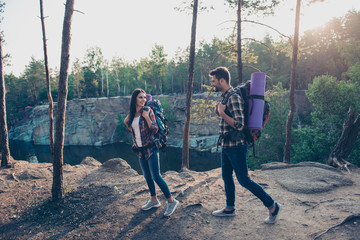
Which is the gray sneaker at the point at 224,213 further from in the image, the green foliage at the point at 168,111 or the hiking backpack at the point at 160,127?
the green foliage at the point at 168,111

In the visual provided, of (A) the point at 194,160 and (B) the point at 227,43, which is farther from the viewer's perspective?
(A) the point at 194,160

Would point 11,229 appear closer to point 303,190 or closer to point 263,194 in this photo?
point 263,194

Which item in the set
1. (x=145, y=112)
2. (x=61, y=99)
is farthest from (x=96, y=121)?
(x=145, y=112)

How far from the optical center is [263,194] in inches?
113

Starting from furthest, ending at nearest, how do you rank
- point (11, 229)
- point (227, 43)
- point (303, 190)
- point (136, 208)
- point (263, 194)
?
point (227, 43)
point (303, 190)
point (136, 208)
point (11, 229)
point (263, 194)

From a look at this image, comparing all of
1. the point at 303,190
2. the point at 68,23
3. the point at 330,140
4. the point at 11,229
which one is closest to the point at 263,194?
the point at 303,190

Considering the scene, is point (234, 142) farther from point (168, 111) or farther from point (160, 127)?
point (168, 111)

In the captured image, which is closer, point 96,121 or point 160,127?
point 160,127

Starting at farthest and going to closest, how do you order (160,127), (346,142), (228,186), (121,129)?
(121,129), (346,142), (160,127), (228,186)

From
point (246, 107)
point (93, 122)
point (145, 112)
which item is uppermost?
point (246, 107)

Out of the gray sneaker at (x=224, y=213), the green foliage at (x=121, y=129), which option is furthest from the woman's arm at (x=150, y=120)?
the green foliage at (x=121, y=129)

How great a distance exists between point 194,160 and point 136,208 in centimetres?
2270

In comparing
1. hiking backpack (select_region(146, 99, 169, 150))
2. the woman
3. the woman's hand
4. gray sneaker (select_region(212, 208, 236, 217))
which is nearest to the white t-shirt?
the woman

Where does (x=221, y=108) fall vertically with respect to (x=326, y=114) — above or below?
above
